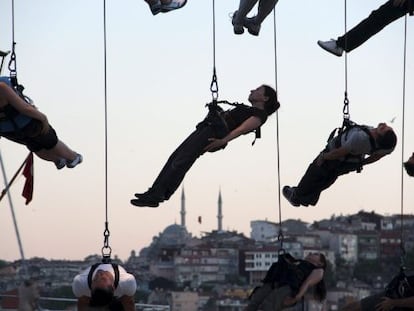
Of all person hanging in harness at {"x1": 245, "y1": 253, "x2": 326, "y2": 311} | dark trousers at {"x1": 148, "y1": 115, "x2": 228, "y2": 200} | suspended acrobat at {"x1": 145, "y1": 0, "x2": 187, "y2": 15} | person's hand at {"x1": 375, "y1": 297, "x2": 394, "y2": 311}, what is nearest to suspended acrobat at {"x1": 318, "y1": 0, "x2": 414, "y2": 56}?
dark trousers at {"x1": 148, "y1": 115, "x2": 228, "y2": 200}

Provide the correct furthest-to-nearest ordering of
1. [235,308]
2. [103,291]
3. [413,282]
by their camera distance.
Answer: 1. [235,308]
2. [413,282]
3. [103,291]

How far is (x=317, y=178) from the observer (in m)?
10.7

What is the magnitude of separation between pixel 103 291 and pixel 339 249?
8823cm

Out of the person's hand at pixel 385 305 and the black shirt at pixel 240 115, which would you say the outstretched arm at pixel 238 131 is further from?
the person's hand at pixel 385 305

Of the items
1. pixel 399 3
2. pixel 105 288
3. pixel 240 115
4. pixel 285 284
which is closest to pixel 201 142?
pixel 240 115

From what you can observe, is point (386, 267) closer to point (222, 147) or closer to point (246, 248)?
point (246, 248)

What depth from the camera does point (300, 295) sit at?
10516 mm

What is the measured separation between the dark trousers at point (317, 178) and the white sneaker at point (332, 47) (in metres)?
0.79

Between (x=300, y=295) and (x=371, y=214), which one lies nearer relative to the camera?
(x=300, y=295)

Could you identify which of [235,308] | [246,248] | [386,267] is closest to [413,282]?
[235,308]

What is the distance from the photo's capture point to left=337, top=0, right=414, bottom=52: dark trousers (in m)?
10.6

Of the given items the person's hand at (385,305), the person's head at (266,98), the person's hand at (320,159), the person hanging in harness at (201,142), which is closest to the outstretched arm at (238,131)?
the person hanging in harness at (201,142)

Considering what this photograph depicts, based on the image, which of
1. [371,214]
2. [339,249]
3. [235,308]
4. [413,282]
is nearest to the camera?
[413,282]

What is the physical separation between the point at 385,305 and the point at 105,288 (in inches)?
77.2
